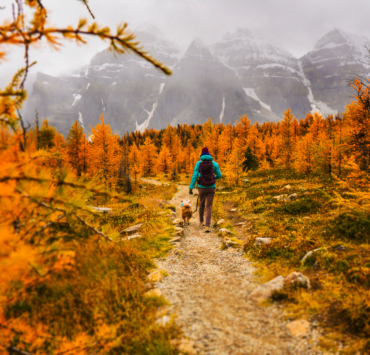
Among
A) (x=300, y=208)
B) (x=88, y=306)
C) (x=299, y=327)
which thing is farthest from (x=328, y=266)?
(x=300, y=208)

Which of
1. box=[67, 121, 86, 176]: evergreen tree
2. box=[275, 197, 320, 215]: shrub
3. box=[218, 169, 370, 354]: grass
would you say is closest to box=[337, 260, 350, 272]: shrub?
box=[218, 169, 370, 354]: grass

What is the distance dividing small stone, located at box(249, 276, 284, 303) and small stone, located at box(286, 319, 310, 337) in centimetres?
60

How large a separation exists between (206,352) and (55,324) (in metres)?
2.16

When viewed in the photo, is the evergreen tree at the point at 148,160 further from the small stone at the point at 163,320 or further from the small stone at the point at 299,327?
the small stone at the point at 299,327

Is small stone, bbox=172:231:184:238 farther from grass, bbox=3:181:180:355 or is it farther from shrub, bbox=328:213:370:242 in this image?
shrub, bbox=328:213:370:242

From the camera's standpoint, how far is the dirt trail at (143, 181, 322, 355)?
261cm

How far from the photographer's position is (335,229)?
5.72 metres

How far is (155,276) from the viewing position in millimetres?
4312

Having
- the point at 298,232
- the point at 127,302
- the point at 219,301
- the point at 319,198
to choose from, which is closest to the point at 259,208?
the point at 319,198

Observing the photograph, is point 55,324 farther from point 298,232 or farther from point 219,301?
point 298,232

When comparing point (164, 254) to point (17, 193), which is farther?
point (164, 254)

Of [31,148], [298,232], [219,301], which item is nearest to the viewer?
[31,148]

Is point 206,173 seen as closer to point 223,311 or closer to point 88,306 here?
point 223,311

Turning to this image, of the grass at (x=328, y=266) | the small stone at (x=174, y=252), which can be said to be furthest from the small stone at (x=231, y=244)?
the small stone at (x=174, y=252)
